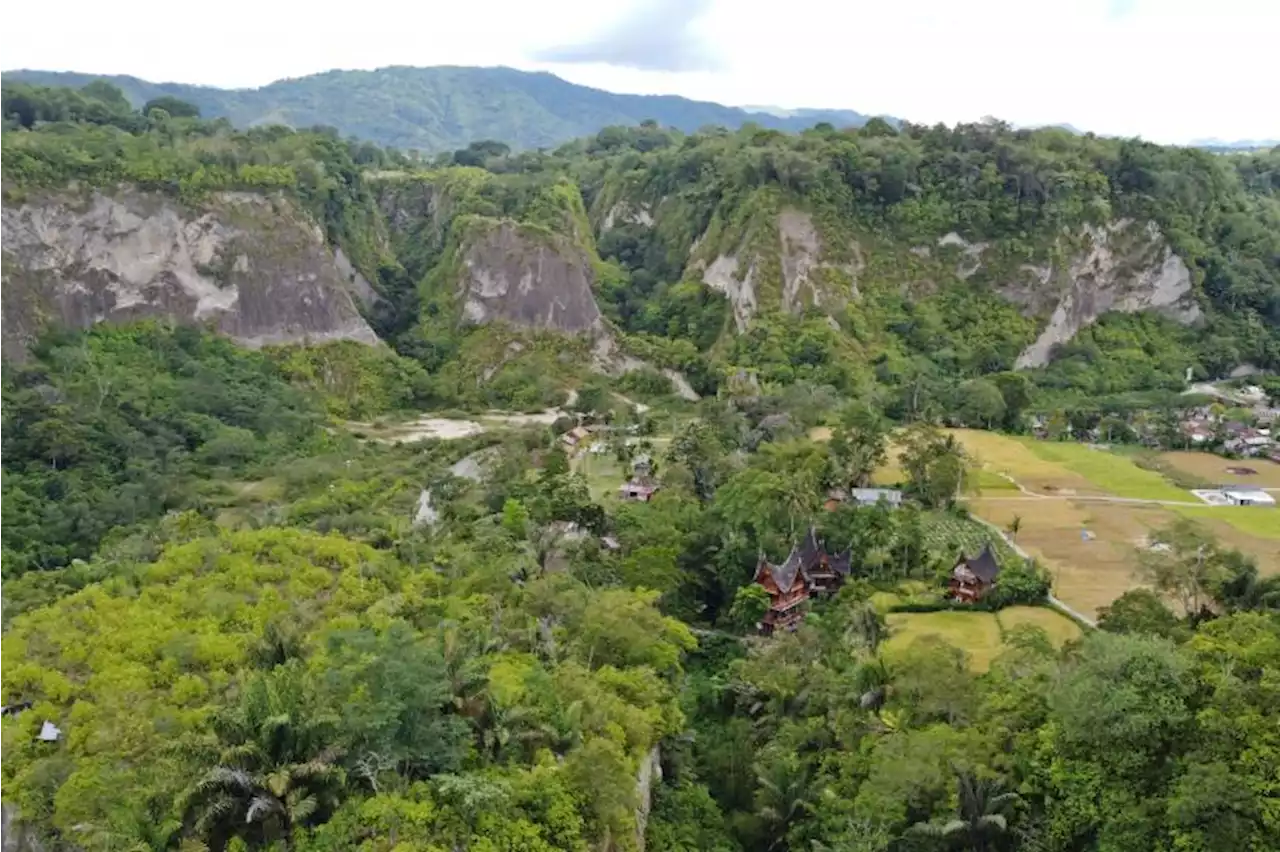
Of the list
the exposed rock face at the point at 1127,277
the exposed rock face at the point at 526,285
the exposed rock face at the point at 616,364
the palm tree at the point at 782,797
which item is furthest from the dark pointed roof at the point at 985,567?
the exposed rock face at the point at 1127,277

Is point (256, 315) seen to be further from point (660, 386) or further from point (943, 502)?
point (943, 502)

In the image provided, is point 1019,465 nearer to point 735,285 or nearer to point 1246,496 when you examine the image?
point 1246,496

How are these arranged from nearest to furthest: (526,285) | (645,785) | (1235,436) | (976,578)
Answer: (645,785) < (976,578) < (1235,436) < (526,285)

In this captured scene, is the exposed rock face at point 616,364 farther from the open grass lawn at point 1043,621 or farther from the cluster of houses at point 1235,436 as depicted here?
the open grass lawn at point 1043,621

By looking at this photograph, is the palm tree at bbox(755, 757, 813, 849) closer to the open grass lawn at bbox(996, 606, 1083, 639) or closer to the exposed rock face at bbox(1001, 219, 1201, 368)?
the open grass lawn at bbox(996, 606, 1083, 639)

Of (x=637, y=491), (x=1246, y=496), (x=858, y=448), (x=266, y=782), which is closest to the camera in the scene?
(x=266, y=782)

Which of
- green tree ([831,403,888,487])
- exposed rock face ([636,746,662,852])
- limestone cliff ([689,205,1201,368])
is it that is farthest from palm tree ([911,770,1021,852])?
limestone cliff ([689,205,1201,368])

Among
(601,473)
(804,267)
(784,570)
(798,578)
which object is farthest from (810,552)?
(804,267)
